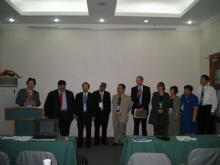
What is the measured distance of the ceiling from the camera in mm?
4816

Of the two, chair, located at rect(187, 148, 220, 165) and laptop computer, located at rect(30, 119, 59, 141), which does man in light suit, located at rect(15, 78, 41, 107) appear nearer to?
laptop computer, located at rect(30, 119, 59, 141)

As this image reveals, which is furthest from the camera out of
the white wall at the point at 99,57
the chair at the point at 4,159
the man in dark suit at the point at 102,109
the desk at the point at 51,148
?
the white wall at the point at 99,57

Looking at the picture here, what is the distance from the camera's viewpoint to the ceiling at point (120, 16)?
4.82 m

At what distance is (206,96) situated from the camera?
4973 mm

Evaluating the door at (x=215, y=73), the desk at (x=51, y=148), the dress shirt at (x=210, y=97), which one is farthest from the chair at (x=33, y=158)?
the door at (x=215, y=73)

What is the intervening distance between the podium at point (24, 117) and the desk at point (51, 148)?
3.92ft

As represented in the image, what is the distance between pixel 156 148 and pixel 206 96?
2.75 metres

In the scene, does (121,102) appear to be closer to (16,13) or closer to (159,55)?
(159,55)

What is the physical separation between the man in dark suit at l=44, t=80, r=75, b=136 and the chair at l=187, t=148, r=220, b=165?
10.4 feet

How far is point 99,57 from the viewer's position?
20.3 feet

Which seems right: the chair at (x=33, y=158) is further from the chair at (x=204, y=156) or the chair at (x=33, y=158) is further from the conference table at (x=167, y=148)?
the chair at (x=204, y=156)

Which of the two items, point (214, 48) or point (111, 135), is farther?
point (111, 135)

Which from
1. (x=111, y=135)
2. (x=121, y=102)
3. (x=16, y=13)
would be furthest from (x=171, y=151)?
(x=16, y=13)

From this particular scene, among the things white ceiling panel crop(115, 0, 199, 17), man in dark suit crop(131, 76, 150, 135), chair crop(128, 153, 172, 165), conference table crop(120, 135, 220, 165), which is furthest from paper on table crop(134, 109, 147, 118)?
chair crop(128, 153, 172, 165)
